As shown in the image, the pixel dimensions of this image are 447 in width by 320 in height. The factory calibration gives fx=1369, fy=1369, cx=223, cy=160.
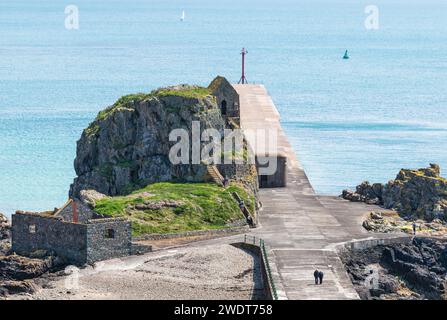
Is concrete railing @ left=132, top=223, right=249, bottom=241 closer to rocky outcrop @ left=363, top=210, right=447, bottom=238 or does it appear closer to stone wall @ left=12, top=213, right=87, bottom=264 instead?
stone wall @ left=12, top=213, right=87, bottom=264

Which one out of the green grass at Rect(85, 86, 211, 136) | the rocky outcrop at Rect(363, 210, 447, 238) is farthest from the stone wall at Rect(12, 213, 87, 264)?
the rocky outcrop at Rect(363, 210, 447, 238)

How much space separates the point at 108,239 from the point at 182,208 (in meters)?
9.20

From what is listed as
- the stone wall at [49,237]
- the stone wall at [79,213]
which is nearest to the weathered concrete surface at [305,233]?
the stone wall at [79,213]

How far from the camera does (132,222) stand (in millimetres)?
81938

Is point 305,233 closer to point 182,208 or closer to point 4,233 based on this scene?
point 182,208

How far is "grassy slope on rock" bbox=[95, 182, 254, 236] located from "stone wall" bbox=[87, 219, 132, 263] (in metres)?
3.29

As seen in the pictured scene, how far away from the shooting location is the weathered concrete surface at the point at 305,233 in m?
72.1

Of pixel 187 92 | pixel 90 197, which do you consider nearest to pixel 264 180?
pixel 187 92

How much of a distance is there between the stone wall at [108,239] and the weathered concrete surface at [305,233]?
8.43 metres

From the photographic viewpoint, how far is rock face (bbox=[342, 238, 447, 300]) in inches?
3098

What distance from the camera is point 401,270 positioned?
83.2m

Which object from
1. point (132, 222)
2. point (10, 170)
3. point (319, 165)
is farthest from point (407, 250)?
point (10, 170)

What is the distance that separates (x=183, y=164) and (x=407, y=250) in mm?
17324
